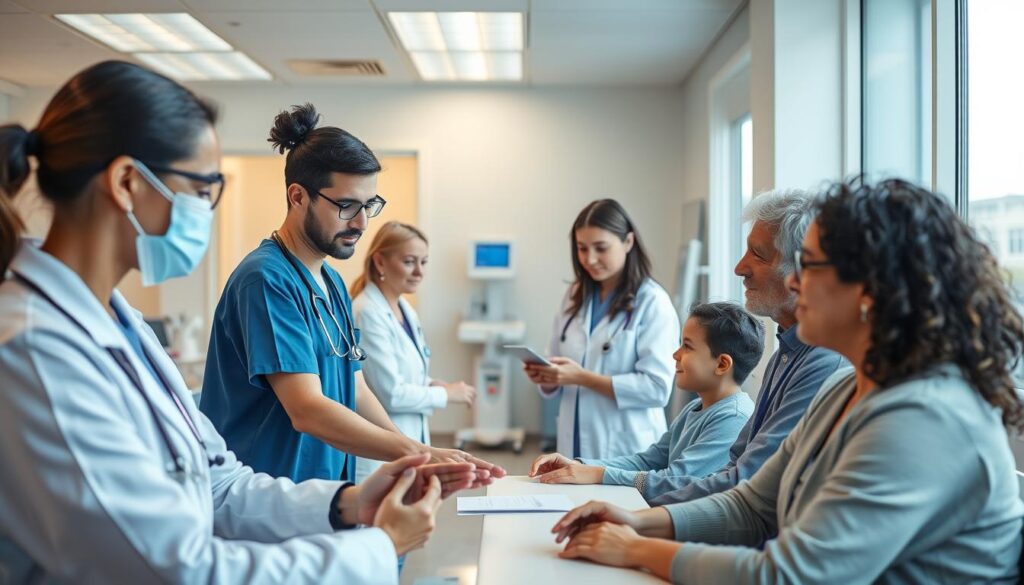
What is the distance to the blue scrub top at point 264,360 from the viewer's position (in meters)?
1.86

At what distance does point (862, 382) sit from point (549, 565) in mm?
600

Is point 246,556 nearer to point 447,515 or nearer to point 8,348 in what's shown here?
Answer: point 8,348

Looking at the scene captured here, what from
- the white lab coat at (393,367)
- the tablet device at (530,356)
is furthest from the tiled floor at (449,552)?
the tablet device at (530,356)

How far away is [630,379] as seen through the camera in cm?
297

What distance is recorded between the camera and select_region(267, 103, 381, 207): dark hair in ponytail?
2.04 metres

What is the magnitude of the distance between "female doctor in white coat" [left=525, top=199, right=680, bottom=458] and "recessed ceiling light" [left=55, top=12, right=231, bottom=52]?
2688 mm

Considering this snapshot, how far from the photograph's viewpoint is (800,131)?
11.8ft

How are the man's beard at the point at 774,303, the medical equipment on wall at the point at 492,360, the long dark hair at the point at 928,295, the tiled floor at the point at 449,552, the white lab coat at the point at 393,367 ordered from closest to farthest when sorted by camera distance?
the long dark hair at the point at 928,295, the man's beard at the point at 774,303, the white lab coat at the point at 393,367, the tiled floor at the point at 449,552, the medical equipment on wall at the point at 492,360

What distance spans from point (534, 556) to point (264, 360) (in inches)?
29.1

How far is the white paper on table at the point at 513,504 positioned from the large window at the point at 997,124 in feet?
4.59

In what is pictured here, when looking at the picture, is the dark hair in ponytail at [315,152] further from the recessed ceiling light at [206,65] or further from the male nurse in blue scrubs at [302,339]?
the recessed ceiling light at [206,65]

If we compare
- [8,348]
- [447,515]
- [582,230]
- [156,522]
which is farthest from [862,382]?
[447,515]

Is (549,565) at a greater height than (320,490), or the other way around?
(320,490)

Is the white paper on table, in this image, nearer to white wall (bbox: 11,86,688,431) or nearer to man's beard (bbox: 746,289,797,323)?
man's beard (bbox: 746,289,797,323)
